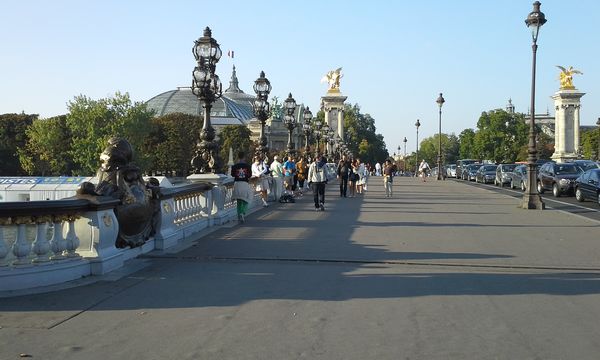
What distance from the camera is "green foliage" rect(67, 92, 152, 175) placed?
8562 cm

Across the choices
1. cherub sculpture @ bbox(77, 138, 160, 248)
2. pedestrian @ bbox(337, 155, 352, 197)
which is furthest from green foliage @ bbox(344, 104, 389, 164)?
cherub sculpture @ bbox(77, 138, 160, 248)

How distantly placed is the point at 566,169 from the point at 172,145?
75717 millimetres

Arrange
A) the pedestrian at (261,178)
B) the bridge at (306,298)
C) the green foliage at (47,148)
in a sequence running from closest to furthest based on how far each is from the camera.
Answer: the bridge at (306,298) < the pedestrian at (261,178) < the green foliage at (47,148)

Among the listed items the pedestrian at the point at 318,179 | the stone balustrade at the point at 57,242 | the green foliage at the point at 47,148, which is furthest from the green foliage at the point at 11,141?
the stone balustrade at the point at 57,242

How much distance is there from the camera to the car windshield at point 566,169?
3219 centimetres

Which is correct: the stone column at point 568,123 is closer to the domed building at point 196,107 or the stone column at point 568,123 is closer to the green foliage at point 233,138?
the green foliage at point 233,138

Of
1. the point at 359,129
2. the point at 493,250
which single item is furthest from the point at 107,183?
the point at 359,129

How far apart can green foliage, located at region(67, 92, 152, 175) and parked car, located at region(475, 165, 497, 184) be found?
47825 mm

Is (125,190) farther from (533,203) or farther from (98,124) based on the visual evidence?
(98,124)

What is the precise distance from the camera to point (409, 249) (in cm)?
1219

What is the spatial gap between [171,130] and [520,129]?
59.5 metres

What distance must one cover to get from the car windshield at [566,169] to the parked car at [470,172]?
23442 millimetres

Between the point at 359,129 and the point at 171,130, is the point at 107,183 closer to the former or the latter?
the point at 171,130

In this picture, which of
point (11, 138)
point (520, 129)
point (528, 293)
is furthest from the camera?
point (520, 129)
